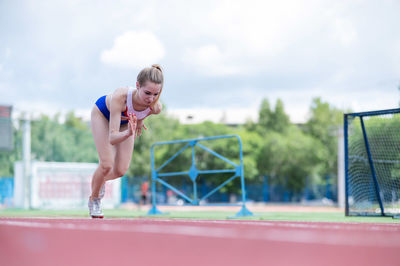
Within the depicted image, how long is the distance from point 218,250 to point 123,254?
44 cm

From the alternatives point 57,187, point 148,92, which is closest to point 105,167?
point 148,92

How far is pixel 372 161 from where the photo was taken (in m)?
10.1

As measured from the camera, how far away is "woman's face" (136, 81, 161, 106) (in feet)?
18.9

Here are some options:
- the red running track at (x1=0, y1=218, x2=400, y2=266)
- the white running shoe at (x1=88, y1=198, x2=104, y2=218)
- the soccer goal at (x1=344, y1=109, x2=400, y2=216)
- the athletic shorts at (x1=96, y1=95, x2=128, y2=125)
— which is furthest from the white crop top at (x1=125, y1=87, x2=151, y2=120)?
the soccer goal at (x1=344, y1=109, x2=400, y2=216)

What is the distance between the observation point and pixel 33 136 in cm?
3412

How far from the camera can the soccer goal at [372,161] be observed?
1013 centimetres

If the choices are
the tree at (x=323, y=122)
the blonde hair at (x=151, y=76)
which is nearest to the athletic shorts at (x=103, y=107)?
the blonde hair at (x=151, y=76)

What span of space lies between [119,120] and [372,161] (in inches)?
227

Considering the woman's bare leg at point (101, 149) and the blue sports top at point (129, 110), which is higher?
the blue sports top at point (129, 110)

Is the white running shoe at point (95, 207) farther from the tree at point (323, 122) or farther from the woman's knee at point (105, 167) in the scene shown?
the tree at point (323, 122)

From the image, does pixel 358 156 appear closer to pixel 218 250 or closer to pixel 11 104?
pixel 218 250

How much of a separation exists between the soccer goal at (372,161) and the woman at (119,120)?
5019 mm

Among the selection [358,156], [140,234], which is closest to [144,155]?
[358,156]

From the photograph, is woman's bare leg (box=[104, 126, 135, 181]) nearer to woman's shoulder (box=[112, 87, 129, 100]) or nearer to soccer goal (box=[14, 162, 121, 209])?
woman's shoulder (box=[112, 87, 129, 100])
